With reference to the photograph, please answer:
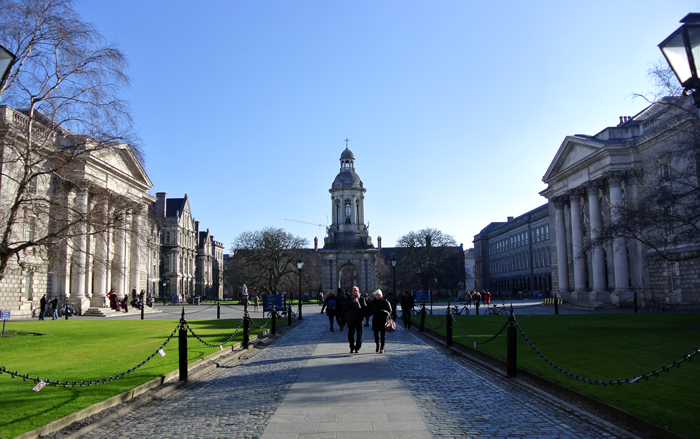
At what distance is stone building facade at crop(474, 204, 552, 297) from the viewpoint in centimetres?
9167

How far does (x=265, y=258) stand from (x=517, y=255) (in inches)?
1942

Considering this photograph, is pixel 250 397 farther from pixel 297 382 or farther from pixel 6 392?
pixel 6 392

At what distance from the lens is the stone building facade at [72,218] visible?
21.4 m

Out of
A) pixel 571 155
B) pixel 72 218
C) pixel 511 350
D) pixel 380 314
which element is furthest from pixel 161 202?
pixel 511 350

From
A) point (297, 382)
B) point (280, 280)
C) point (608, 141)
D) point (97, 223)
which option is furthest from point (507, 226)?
point (297, 382)

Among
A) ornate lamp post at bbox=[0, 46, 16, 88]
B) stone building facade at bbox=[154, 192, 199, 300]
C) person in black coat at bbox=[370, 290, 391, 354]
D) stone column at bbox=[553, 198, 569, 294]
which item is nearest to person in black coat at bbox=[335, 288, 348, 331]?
person in black coat at bbox=[370, 290, 391, 354]

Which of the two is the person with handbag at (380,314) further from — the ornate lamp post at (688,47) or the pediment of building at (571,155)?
the pediment of building at (571,155)

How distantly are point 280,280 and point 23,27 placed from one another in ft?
199

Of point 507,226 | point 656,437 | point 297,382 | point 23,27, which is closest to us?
point 656,437

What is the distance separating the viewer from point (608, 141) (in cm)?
4488

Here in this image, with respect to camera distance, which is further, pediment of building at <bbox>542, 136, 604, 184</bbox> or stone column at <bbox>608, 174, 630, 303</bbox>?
pediment of building at <bbox>542, 136, 604, 184</bbox>

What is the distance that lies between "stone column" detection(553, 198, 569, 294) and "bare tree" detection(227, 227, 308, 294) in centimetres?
3438

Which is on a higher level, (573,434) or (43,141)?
(43,141)

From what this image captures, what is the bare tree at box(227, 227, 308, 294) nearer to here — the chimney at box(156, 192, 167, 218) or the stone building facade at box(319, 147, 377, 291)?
the stone building facade at box(319, 147, 377, 291)
